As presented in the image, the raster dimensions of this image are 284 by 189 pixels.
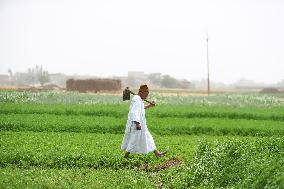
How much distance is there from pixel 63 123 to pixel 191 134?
18.6ft

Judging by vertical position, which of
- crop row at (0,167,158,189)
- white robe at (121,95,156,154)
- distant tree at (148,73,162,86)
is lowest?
crop row at (0,167,158,189)

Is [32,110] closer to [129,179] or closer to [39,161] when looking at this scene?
[39,161]

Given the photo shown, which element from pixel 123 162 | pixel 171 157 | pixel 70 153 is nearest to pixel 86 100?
pixel 70 153

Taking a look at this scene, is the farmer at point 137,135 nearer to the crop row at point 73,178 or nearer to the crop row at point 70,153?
the crop row at point 70,153

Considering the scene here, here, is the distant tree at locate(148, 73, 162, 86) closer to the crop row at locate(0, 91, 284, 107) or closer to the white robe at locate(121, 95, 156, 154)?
the crop row at locate(0, 91, 284, 107)

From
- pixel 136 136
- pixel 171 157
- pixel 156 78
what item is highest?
pixel 156 78

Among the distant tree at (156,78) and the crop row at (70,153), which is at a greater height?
the distant tree at (156,78)

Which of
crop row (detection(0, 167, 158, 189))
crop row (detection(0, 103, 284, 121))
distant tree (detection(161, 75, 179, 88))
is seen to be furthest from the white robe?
distant tree (detection(161, 75, 179, 88))

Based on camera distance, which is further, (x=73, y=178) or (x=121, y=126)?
(x=121, y=126)

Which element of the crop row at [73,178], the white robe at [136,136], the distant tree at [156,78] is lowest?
the crop row at [73,178]

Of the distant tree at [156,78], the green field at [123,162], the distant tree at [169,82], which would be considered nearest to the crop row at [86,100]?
the green field at [123,162]

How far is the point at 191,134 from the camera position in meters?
20.2

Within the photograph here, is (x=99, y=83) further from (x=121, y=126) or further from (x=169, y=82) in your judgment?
(x=169, y=82)

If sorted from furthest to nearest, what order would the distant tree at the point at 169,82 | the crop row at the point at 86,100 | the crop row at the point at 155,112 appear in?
the distant tree at the point at 169,82 → the crop row at the point at 86,100 → the crop row at the point at 155,112
